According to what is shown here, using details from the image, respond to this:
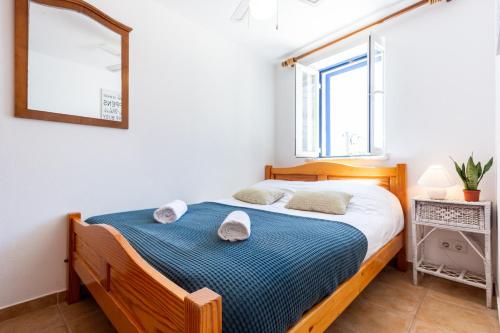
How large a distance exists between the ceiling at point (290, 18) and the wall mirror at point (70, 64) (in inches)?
26.5

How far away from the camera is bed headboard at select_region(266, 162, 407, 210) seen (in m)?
2.21

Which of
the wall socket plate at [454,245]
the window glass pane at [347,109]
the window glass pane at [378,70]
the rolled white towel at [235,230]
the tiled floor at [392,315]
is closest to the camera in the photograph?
the rolled white towel at [235,230]

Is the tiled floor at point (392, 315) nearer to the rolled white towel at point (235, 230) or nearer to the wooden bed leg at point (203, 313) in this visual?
the rolled white towel at point (235, 230)

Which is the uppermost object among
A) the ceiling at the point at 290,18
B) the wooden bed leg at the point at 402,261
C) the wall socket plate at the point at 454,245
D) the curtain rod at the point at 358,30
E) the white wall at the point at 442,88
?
the ceiling at the point at 290,18

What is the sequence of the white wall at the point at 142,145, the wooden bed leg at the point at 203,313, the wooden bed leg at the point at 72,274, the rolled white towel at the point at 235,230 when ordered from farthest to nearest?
the wooden bed leg at the point at 72,274
the white wall at the point at 142,145
the rolled white towel at the point at 235,230
the wooden bed leg at the point at 203,313

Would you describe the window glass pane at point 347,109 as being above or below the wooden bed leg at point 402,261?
above

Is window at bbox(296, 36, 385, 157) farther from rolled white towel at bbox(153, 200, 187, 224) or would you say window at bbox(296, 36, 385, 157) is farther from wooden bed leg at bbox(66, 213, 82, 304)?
wooden bed leg at bbox(66, 213, 82, 304)

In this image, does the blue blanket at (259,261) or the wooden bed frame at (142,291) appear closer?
the wooden bed frame at (142,291)

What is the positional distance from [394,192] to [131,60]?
2.54 m

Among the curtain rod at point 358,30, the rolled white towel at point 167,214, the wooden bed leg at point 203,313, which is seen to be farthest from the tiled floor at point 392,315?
the curtain rod at point 358,30

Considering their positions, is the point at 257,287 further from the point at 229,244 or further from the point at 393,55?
the point at 393,55

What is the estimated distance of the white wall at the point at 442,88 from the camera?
190cm

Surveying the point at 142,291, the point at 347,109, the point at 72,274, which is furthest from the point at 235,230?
the point at 347,109

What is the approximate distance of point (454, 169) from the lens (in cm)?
202
